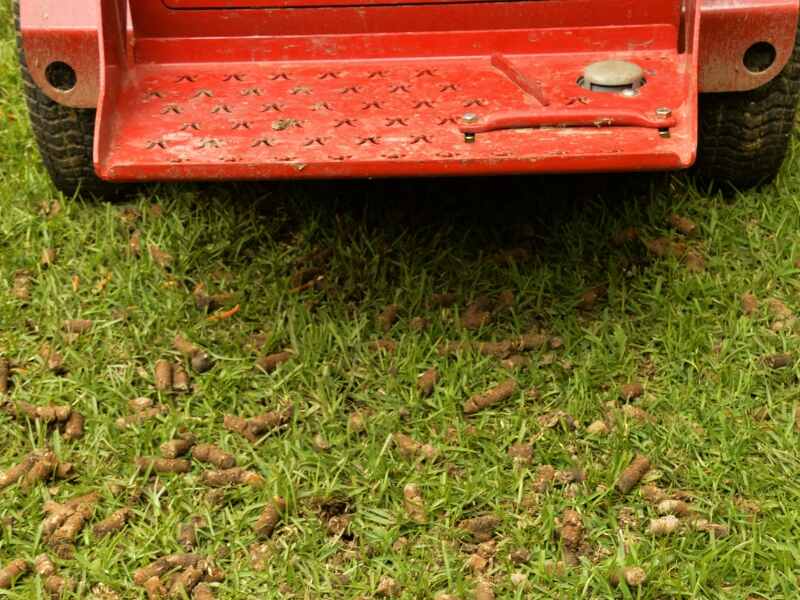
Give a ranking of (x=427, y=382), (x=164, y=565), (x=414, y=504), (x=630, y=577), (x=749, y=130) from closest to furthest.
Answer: (x=630, y=577)
(x=164, y=565)
(x=414, y=504)
(x=427, y=382)
(x=749, y=130)

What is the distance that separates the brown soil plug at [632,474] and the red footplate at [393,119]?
2.02 feet

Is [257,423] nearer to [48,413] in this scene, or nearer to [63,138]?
[48,413]

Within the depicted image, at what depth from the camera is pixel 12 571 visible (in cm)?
256

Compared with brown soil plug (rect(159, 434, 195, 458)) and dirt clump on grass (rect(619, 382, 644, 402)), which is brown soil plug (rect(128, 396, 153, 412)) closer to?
brown soil plug (rect(159, 434, 195, 458))

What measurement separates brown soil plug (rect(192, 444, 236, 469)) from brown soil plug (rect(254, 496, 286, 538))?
0.55ft

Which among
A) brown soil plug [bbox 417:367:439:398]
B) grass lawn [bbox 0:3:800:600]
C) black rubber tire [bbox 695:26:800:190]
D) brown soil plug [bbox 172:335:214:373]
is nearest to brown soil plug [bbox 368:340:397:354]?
grass lawn [bbox 0:3:800:600]

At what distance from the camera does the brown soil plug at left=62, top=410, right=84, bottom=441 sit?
2.90m

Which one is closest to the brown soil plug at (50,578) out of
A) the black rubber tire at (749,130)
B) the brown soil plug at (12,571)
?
the brown soil plug at (12,571)

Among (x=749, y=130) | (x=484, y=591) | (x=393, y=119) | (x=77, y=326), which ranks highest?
(x=393, y=119)

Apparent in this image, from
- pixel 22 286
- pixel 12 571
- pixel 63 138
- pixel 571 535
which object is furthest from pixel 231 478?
pixel 63 138

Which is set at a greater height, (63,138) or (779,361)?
(63,138)

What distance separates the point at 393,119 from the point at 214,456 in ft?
2.73

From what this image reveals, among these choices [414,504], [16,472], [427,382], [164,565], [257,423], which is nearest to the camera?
[164,565]

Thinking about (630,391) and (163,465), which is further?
(630,391)
